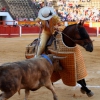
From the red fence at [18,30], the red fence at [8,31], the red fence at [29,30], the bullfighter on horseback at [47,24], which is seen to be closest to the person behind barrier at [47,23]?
the bullfighter on horseback at [47,24]

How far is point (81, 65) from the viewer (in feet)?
15.6

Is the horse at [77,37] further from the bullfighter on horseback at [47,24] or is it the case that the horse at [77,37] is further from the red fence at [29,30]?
the red fence at [29,30]

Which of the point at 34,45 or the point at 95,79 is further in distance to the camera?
the point at 95,79

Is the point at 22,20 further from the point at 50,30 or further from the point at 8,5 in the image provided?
the point at 50,30

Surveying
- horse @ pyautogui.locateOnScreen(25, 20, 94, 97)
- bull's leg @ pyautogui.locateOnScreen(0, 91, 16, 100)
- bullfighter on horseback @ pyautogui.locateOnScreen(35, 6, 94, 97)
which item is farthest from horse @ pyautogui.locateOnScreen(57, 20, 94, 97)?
bull's leg @ pyautogui.locateOnScreen(0, 91, 16, 100)

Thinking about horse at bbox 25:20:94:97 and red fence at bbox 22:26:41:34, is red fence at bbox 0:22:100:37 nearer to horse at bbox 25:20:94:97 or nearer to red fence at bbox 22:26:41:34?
red fence at bbox 22:26:41:34

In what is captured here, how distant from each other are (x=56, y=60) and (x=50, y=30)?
0.72m

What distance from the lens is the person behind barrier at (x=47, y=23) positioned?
469 centimetres

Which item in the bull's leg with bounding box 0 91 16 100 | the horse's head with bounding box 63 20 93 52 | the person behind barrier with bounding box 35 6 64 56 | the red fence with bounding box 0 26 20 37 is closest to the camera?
the bull's leg with bounding box 0 91 16 100

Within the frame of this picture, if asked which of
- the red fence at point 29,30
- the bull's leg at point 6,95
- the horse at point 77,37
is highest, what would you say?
the horse at point 77,37

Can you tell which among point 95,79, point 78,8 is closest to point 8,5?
point 78,8

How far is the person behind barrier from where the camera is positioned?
4.69 meters

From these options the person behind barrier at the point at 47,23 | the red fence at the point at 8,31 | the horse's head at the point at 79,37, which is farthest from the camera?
the red fence at the point at 8,31

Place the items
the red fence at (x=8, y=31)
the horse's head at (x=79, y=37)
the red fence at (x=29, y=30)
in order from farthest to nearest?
the red fence at (x=29, y=30) → the red fence at (x=8, y=31) → the horse's head at (x=79, y=37)
